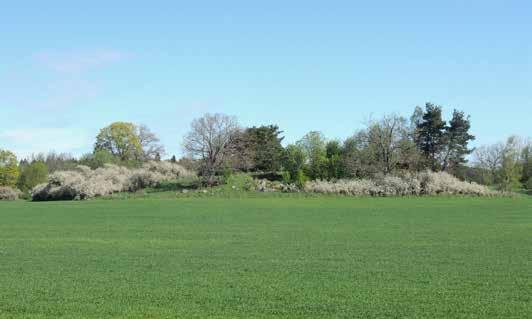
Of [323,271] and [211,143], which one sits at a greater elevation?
[211,143]

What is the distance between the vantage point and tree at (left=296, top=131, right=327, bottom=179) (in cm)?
6022

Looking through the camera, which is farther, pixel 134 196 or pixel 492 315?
pixel 134 196

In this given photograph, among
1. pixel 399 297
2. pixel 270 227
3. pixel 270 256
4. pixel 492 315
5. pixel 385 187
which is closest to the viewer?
pixel 492 315

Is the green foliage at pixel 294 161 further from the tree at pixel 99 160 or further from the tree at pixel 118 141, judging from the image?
the tree at pixel 118 141

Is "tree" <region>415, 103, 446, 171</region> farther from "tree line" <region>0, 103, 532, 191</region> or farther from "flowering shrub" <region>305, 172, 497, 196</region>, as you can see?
"flowering shrub" <region>305, 172, 497, 196</region>

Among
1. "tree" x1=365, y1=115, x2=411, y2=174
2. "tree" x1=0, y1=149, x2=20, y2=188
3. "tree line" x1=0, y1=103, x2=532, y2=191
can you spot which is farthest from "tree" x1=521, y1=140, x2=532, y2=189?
"tree" x1=0, y1=149, x2=20, y2=188

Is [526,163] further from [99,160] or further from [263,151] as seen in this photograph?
[99,160]

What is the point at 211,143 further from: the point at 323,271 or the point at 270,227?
the point at 323,271

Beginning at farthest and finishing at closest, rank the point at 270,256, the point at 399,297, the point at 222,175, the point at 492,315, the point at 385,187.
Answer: the point at 222,175 → the point at 385,187 → the point at 270,256 → the point at 399,297 → the point at 492,315

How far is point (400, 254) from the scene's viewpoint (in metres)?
16.2

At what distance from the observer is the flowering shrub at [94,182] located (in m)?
56.5

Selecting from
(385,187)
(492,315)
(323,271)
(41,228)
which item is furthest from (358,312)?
(385,187)

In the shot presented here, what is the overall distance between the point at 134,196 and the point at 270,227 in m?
32.5

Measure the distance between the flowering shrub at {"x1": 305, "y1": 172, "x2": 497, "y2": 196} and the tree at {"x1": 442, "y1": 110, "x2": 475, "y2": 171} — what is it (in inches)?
632
